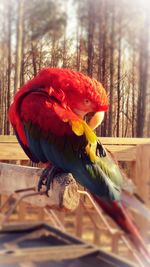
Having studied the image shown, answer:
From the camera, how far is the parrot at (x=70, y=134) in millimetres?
562

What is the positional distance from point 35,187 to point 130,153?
0.33m

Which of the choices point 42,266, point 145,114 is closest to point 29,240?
point 42,266

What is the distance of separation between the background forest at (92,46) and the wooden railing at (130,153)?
0.9 inches

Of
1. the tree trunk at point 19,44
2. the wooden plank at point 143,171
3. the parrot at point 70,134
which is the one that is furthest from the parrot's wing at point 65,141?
the wooden plank at point 143,171

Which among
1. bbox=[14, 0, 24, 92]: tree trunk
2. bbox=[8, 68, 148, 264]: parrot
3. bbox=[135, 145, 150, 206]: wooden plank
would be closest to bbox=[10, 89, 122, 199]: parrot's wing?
bbox=[8, 68, 148, 264]: parrot

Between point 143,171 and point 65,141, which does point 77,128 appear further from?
point 143,171

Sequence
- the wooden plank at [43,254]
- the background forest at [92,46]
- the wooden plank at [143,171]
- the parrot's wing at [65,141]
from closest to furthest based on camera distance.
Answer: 1. the wooden plank at [43,254]
2. the parrot's wing at [65,141]
3. the background forest at [92,46]
4. the wooden plank at [143,171]

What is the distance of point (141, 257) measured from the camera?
20.8 inches

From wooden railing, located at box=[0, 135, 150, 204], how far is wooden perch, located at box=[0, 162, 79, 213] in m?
0.16

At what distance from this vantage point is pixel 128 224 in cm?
53

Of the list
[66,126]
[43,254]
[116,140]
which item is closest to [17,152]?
[116,140]

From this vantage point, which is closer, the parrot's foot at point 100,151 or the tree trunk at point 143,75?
the parrot's foot at point 100,151

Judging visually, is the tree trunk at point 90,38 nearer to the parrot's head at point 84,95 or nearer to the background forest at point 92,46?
the background forest at point 92,46

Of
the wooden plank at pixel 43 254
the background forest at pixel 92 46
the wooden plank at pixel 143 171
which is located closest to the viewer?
the wooden plank at pixel 43 254
